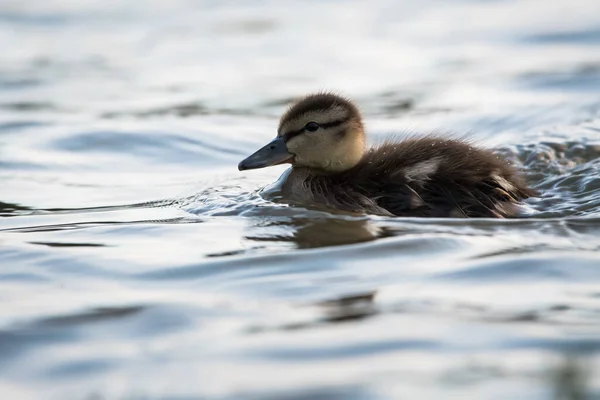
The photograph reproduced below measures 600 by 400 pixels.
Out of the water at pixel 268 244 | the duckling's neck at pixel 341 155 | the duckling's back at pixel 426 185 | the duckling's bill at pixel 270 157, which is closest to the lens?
the water at pixel 268 244

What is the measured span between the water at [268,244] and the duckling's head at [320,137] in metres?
0.26

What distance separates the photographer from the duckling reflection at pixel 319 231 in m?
4.83

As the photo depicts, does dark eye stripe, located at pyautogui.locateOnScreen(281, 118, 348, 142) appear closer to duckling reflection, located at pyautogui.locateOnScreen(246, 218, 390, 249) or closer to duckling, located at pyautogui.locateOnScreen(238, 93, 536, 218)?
duckling, located at pyautogui.locateOnScreen(238, 93, 536, 218)

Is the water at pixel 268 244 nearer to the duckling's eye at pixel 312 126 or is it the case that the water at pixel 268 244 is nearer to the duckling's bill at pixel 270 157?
the duckling's bill at pixel 270 157

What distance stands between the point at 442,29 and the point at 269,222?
735 centimetres

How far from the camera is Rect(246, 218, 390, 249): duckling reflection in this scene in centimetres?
483

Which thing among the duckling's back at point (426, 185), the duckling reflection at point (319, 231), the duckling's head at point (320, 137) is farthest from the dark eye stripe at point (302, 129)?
the duckling reflection at point (319, 231)

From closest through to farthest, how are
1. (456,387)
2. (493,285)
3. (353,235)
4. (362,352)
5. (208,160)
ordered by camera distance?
(456,387) → (362,352) → (493,285) → (353,235) → (208,160)

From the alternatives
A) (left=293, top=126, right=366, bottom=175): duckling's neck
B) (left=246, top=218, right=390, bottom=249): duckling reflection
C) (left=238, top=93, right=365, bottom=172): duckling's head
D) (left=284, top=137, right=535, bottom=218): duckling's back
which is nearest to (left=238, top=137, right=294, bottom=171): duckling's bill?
(left=238, top=93, right=365, bottom=172): duckling's head

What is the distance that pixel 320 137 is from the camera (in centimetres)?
577

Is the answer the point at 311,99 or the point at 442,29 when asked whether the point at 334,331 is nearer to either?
the point at 311,99

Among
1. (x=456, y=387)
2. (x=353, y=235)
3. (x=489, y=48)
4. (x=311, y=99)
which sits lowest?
(x=456, y=387)

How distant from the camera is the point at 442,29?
1223 cm

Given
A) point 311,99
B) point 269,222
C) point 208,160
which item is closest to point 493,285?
point 269,222
